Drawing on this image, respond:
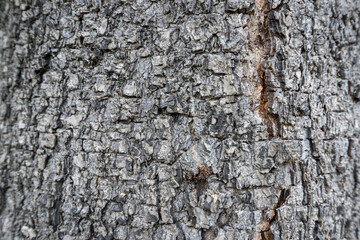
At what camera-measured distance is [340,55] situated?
124cm

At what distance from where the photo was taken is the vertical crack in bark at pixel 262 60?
1.05 metres

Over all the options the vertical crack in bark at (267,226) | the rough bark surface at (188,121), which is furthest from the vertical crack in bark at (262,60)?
the vertical crack in bark at (267,226)

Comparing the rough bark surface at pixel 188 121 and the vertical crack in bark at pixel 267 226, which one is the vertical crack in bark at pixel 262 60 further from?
the vertical crack in bark at pixel 267 226

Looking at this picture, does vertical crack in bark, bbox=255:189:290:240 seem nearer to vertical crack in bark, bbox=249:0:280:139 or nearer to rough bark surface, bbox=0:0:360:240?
rough bark surface, bbox=0:0:360:240

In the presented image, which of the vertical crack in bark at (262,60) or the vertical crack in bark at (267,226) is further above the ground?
the vertical crack in bark at (262,60)

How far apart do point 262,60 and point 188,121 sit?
1.10 feet

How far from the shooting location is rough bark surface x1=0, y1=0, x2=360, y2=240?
1.02 meters

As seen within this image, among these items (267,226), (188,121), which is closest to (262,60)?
(188,121)

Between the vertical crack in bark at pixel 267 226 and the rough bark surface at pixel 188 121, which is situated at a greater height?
the rough bark surface at pixel 188 121

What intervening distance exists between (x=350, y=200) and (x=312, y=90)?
1.70ft

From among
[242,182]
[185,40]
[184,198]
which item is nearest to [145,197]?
[184,198]

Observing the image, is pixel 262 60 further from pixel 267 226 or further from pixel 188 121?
pixel 267 226

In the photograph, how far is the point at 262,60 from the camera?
1.06m

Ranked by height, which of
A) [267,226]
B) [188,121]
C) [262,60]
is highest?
[262,60]
